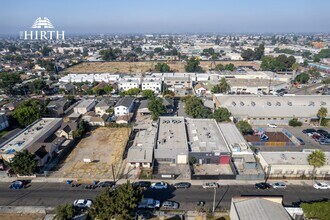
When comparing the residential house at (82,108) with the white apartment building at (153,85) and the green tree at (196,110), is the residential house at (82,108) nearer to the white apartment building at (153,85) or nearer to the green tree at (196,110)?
the white apartment building at (153,85)

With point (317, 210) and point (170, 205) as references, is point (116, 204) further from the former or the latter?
point (317, 210)

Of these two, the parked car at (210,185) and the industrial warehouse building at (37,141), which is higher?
the industrial warehouse building at (37,141)

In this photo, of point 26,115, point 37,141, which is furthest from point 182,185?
point 26,115

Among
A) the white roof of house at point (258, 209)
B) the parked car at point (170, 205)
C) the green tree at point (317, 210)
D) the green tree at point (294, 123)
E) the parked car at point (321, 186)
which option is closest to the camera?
the white roof of house at point (258, 209)

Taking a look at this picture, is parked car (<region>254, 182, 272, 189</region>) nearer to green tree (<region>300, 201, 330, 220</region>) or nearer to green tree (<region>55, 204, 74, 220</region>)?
green tree (<region>300, 201, 330, 220</region>)

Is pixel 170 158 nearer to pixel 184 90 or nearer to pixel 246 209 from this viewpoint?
pixel 246 209

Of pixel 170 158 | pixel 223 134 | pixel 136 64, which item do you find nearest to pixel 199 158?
pixel 170 158

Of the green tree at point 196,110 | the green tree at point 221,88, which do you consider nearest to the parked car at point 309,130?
the green tree at point 196,110
